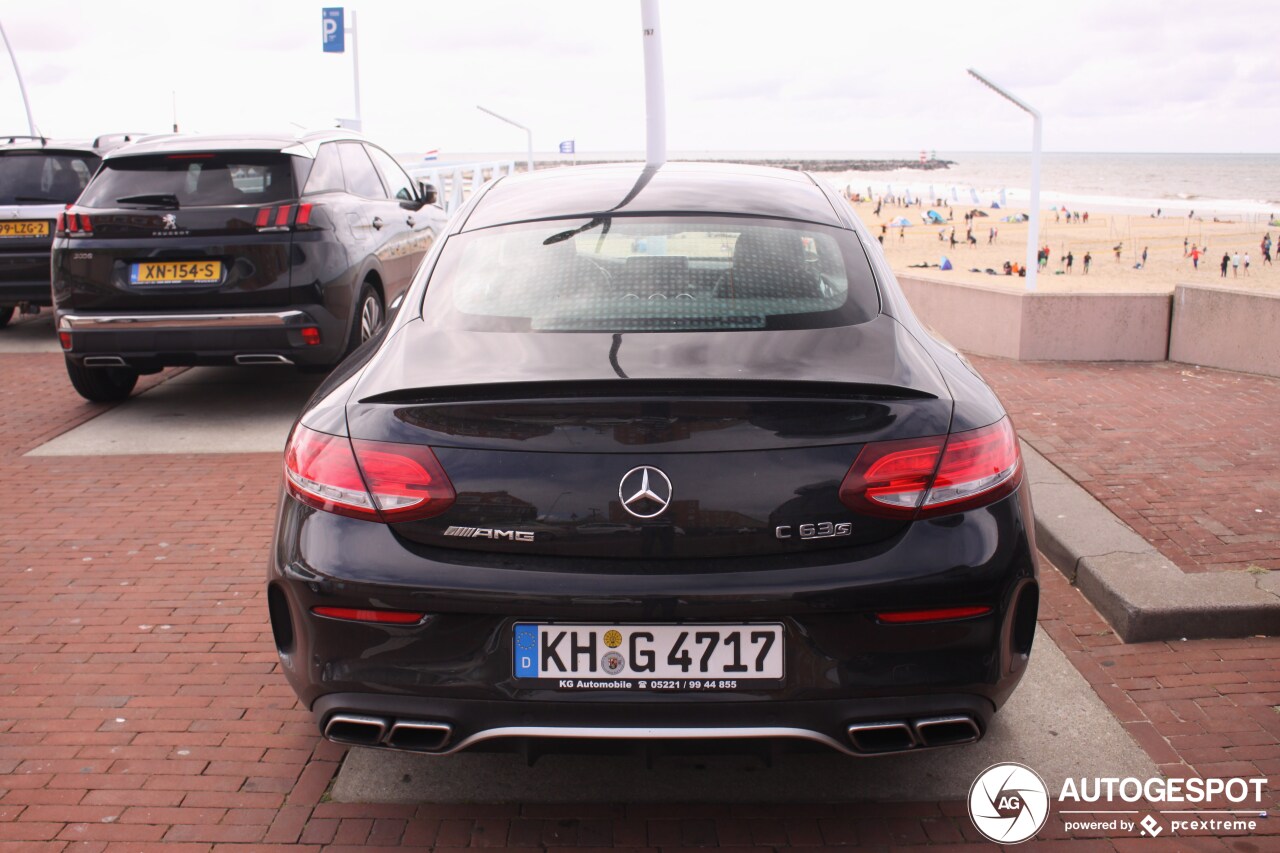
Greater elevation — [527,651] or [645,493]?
[645,493]

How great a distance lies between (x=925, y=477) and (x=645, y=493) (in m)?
0.61

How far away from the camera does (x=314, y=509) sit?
8.95ft

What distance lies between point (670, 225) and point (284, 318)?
427 cm

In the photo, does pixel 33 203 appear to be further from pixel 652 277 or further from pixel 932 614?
pixel 932 614

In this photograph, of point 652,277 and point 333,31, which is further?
point 333,31

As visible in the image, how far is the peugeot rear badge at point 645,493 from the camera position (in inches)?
98.7

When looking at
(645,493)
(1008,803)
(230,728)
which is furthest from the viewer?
(230,728)

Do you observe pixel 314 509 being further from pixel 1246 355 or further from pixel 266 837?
pixel 1246 355

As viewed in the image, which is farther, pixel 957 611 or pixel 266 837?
pixel 266 837

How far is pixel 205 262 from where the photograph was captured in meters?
7.12

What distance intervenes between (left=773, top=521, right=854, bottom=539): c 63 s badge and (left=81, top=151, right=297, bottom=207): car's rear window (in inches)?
223

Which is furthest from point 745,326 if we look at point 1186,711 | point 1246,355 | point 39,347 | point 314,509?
point 39,347

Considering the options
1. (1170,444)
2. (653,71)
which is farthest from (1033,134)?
(1170,444)

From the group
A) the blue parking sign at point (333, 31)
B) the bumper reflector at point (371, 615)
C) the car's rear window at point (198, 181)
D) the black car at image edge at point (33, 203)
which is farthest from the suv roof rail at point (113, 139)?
the blue parking sign at point (333, 31)
